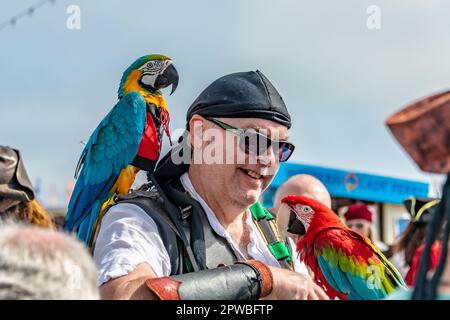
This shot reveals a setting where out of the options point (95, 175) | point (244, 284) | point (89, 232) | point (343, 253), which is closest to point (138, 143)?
point (95, 175)

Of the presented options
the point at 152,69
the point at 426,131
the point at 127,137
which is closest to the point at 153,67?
the point at 152,69

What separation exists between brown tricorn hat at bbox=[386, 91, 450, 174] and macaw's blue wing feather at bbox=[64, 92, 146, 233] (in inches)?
77.3

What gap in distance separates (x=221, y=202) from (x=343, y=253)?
691 millimetres

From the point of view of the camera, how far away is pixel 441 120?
97cm

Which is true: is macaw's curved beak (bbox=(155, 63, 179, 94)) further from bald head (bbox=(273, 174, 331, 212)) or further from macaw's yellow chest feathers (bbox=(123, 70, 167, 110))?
bald head (bbox=(273, 174, 331, 212))

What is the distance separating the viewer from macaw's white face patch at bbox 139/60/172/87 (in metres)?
2.92

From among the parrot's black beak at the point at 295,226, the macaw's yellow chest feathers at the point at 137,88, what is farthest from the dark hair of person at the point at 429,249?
the macaw's yellow chest feathers at the point at 137,88

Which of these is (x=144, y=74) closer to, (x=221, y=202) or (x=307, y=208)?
(x=307, y=208)

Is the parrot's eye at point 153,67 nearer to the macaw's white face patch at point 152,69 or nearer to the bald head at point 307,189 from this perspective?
the macaw's white face patch at point 152,69

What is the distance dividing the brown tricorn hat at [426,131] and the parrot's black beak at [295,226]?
5.76 feet

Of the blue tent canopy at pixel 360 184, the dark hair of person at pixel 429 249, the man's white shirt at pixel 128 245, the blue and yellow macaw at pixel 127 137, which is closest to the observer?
the dark hair of person at pixel 429 249

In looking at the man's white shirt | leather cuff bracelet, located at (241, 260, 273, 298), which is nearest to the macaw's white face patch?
the man's white shirt

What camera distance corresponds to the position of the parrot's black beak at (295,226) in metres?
2.72

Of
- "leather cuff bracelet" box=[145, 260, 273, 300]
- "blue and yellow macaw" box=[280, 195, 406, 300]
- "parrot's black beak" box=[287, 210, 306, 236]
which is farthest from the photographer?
"parrot's black beak" box=[287, 210, 306, 236]
